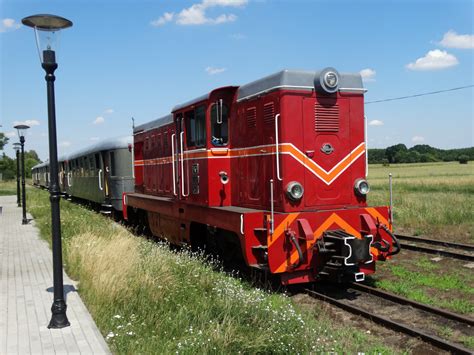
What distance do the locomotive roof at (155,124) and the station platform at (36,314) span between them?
4.19 metres

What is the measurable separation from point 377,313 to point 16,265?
23.5 feet

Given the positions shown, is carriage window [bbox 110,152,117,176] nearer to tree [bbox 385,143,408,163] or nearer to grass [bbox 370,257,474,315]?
grass [bbox 370,257,474,315]

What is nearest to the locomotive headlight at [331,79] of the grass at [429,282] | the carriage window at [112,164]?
the grass at [429,282]

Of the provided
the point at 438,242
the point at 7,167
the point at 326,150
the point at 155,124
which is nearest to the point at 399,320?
Result: the point at 326,150

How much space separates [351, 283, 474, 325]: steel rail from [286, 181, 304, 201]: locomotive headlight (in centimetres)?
177

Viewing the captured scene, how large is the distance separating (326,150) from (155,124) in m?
6.42

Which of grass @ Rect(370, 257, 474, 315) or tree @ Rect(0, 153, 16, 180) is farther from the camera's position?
tree @ Rect(0, 153, 16, 180)

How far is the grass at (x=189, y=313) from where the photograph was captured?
14.7 feet

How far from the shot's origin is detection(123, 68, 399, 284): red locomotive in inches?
265

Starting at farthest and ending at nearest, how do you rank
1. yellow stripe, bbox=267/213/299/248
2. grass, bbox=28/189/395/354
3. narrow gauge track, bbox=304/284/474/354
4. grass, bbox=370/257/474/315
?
yellow stripe, bbox=267/213/299/248, grass, bbox=370/257/474/315, narrow gauge track, bbox=304/284/474/354, grass, bbox=28/189/395/354

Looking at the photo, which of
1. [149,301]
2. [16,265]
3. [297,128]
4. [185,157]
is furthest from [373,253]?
[16,265]

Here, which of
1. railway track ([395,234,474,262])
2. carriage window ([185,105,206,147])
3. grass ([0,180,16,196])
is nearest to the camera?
carriage window ([185,105,206,147])

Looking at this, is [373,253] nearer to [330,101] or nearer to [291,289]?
[291,289]

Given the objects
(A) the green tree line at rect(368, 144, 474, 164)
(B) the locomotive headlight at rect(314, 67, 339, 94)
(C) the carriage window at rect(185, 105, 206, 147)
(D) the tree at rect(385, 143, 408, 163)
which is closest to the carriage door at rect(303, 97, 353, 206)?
(B) the locomotive headlight at rect(314, 67, 339, 94)
